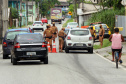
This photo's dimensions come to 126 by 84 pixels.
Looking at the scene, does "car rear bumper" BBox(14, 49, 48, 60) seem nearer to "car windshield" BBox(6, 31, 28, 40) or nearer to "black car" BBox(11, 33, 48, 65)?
"black car" BBox(11, 33, 48, 65)

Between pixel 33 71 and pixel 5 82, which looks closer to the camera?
pixel 5 82

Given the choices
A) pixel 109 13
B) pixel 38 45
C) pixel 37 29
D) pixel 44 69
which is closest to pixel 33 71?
pixel 44 69

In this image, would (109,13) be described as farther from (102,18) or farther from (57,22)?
(57,22)

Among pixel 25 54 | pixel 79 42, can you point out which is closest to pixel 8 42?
pixel 25 54

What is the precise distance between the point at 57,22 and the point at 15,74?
79340 mm

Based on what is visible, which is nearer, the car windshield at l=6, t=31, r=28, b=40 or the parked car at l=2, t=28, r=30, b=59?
the parked car at l=2, t=28, r=30, b=59

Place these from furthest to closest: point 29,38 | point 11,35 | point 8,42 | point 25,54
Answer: point 11,35 < point 8,42 < point 29,38 < point 25,54

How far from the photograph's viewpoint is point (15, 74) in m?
14.2

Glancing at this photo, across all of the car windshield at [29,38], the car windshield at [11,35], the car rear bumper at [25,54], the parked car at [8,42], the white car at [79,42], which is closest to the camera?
the car rear bumper at [25,54]

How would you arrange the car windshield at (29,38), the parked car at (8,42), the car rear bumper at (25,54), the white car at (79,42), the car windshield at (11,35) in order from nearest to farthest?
the car rear bumper at (25,54), the car windshield at (29,38), the parked car at (8,42), the car windshield at (11,35), the white car at (79,42)

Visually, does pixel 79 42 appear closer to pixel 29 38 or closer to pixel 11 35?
pixel 11 35

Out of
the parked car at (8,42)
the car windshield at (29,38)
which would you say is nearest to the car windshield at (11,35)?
the parked car at (8,42)

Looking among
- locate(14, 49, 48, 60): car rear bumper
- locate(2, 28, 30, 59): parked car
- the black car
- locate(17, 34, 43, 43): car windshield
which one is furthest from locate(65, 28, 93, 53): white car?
locate(14, 49, 48, 60): car rear bumper

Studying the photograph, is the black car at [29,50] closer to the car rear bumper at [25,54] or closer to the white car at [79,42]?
the car rear bumper at [25,54]
